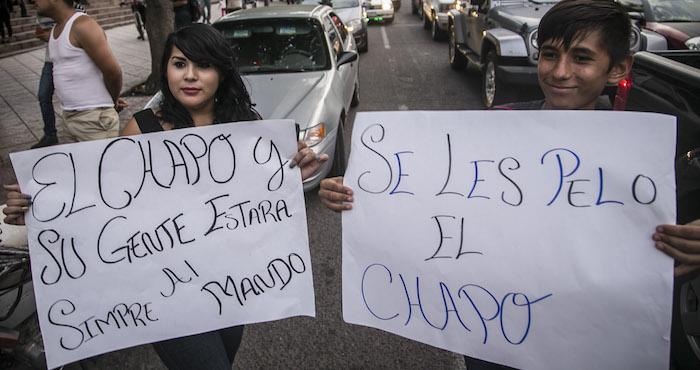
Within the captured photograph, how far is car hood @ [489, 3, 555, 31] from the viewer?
5.50 m

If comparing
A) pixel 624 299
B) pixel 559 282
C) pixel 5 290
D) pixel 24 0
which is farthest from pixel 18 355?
pixel 24 0

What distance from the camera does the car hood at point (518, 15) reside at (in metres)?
5.50

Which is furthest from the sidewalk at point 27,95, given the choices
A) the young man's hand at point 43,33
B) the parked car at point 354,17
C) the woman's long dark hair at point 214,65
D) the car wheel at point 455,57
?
the car wheel at point 455,57

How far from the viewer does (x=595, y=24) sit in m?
1.38

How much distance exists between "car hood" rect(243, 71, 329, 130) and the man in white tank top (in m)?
1.11

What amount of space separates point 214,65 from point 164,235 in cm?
70

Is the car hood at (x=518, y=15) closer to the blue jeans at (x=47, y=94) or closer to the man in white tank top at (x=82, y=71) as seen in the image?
the man in white tank top at (x=82, y=71)

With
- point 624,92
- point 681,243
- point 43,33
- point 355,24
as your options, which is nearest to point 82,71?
point 43,33

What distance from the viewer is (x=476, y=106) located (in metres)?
6.50

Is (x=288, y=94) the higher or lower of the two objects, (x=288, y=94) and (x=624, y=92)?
the lower

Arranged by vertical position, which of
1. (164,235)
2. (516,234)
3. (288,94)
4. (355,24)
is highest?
(516,234)

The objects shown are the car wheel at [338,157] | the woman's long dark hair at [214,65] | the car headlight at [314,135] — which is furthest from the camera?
the car wheel at [338,157]

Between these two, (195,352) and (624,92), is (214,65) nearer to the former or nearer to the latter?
(195,352)

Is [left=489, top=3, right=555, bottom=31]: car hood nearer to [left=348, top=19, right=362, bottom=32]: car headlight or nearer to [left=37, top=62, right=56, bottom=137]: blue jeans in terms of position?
[left=348, top=19, right=362, bottom=32]: car headlight
